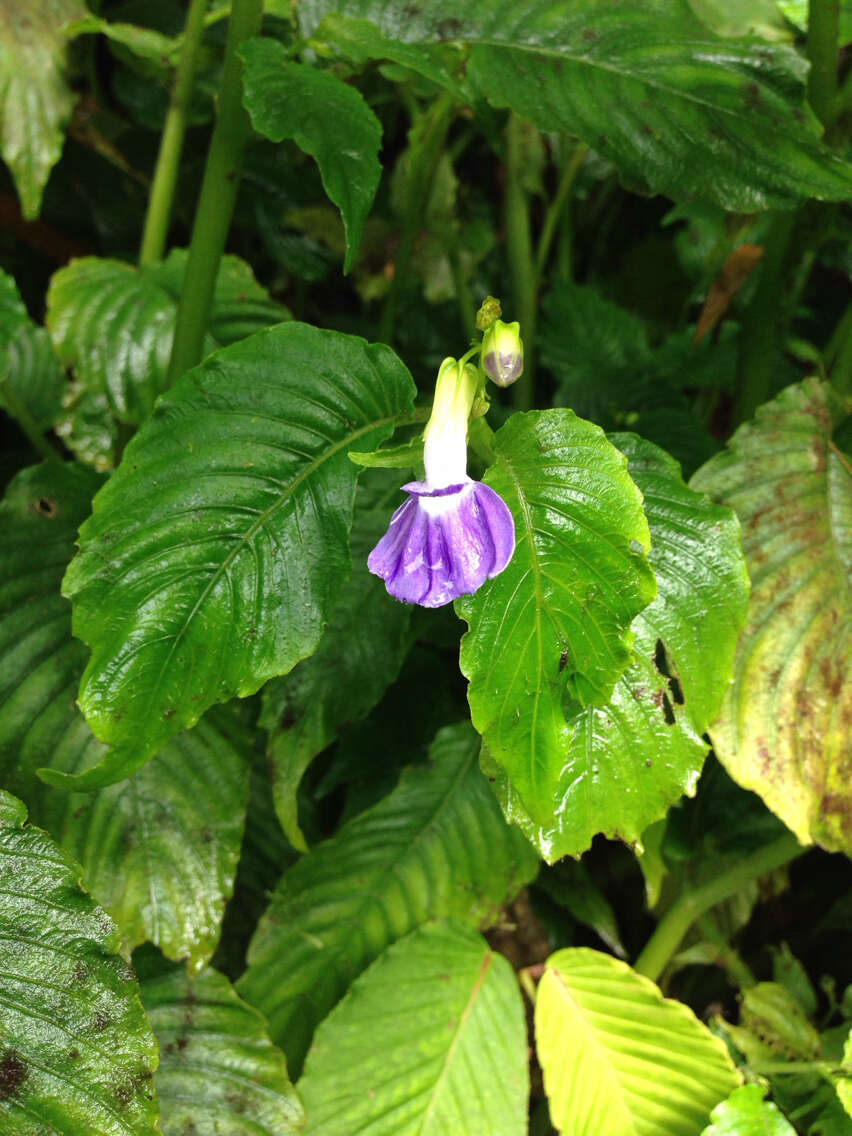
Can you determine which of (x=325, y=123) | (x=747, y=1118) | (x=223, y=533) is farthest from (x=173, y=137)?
(x=747, y=1118)

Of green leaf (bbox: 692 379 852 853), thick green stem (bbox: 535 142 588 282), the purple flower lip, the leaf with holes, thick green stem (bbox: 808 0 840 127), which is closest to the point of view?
the purple flower lip

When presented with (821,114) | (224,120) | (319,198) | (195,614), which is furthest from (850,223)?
(195,614)

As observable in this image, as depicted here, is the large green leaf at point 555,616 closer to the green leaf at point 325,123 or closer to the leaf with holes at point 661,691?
the leaf with holes at point 661,691

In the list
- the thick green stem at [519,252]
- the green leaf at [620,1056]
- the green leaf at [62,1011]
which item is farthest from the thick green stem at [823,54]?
the green leaf at [62,1011]

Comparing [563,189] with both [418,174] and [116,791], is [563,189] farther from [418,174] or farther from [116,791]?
[116,791]

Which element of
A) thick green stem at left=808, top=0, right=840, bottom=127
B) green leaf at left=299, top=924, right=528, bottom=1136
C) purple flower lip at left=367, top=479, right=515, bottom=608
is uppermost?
thick green stem at left=808, top=0, right=840, bottom=127

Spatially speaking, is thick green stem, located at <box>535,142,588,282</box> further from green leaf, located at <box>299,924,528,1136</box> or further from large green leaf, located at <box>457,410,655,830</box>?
→ green leaf, located at <box>299,924,528,1136</box>

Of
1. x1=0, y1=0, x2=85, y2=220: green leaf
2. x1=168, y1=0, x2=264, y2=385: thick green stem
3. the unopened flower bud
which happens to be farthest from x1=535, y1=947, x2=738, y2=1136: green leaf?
x1=0, y1=0, x2=85, y2=220: green leaf
